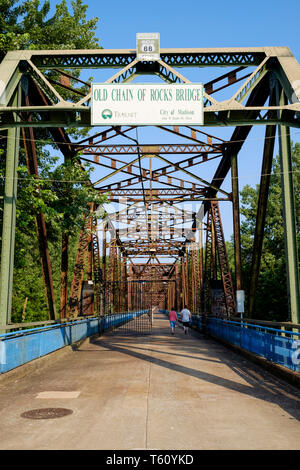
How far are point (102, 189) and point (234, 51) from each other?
48.1 feet

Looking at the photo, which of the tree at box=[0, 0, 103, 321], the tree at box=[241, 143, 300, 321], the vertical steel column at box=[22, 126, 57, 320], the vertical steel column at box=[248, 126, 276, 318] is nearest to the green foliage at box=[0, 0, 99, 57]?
the tree at box=[0, 0, 103, 321]

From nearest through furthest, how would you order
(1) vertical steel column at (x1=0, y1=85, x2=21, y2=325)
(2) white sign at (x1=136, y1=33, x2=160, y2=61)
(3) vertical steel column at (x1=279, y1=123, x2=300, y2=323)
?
1. (3) vertical steel column at (x1=279, y1=123, x2=300, y2=323)
2. (1) vertical steel column at (x1=0, y1=85, x2=21, y2=325)
3. (2) white sign at (x1=136, y1=33, x2=160, y2=61)

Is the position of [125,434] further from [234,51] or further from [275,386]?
[234,51]

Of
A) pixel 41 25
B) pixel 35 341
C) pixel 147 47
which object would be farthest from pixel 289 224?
pixel 41 25

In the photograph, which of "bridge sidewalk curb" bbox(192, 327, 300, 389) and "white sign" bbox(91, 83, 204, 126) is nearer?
"bridge sidewalk curb" bbox(192, 327, 300, 389)

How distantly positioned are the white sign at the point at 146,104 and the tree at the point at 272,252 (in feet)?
96.2

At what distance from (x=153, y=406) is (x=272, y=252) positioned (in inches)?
1634

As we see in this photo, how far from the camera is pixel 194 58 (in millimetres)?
11805

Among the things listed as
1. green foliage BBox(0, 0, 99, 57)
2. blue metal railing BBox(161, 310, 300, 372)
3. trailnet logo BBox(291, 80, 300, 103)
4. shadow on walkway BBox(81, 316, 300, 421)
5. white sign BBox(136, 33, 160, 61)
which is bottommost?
shadow on walkway BBox(81, 316, 300, 421)

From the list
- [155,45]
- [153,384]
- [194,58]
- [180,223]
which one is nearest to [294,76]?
[194,58]

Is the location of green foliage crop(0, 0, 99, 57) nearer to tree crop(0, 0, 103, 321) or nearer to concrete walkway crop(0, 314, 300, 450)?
tree crop(0, 0, 103, 321)

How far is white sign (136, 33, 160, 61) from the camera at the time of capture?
11250 mm

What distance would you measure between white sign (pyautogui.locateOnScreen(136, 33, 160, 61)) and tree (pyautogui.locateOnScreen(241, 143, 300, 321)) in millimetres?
29711
